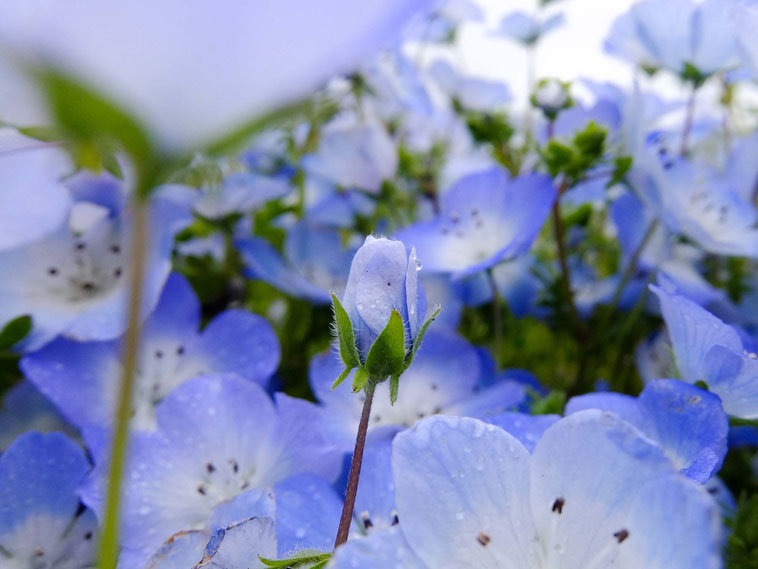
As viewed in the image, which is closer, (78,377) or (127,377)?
(127,377)

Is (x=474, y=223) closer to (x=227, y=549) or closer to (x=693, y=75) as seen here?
(x=693, y=75)

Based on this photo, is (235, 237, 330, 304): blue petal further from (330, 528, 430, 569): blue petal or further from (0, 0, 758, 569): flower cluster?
(330, 528, 430, 569): blue petal

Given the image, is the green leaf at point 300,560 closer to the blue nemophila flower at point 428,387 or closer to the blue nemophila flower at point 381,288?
the blue nemophila flower at point 381,288

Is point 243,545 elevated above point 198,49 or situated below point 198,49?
below

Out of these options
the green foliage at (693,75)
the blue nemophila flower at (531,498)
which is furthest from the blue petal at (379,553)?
the green foliage at (693,75)

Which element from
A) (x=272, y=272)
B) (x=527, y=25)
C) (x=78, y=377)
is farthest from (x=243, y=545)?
(x=527, y=25)

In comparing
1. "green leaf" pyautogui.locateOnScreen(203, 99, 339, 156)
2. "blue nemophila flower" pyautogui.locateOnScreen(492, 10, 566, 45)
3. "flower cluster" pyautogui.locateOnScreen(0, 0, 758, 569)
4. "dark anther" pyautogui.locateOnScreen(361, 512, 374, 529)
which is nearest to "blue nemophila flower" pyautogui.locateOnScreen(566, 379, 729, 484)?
"flower cluster" pyautogui.locateOnScreen(0, 0, 758, 569)
